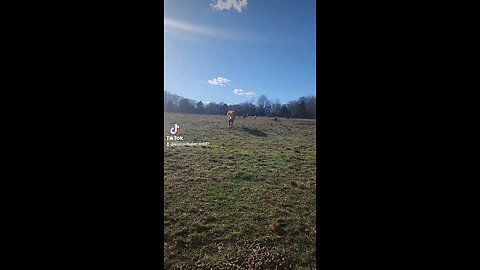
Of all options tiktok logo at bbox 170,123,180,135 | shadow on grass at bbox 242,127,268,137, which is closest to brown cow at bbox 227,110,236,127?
shadow on grass at bbox 242,127,268,137

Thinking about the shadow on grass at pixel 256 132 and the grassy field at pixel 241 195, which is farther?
the shadow on grass at pixel 256 132

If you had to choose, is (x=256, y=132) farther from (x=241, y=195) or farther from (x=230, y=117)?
(x=241, y=195)

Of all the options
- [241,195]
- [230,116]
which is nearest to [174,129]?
[230,116]

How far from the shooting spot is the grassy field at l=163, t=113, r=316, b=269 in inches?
68.7

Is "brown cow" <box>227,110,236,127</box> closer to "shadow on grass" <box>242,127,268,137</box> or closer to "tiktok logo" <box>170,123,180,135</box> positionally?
"shadow on grass" <box>242,127,268,137</box>

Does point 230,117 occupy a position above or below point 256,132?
above

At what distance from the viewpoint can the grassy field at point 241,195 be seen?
5.73 feet

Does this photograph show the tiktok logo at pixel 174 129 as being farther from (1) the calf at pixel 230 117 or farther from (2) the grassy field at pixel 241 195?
(1) the calf at pixel 230 117

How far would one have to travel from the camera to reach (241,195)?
7.16ft

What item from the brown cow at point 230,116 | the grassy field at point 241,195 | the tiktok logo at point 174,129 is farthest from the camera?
the brown cow at point 230,116

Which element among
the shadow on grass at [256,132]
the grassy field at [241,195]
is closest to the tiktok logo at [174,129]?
the grassy field at [241,195]
